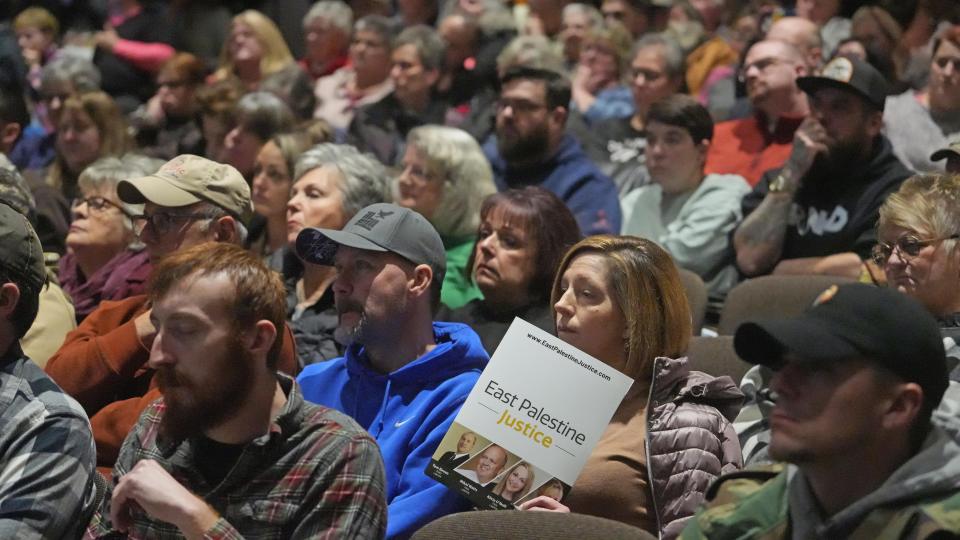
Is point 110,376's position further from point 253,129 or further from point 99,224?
point 253,129

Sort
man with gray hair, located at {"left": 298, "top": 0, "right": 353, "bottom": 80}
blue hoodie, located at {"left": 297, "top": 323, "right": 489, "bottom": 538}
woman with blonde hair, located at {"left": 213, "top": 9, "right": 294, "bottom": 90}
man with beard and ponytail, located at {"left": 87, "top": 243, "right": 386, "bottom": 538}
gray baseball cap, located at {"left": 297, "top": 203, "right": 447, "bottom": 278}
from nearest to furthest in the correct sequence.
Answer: man with beard and ponytail, located at {"left": 87, "top": 243, "right": 386, "bottom": 538}, blue hoodie, located at {"left": 297, "top": 323, "right": 489, "bottom": 538}, gray baseball cap, located at {"left": 297, "top": 203, "right": 447, "bottom": 278}, woman with blonde hair, located at {"left": 213, "top": 9, "right": 294, "bottom": 90}, man with gray hair, located at {"left": 298, "top": 0, "right": 353, "bottom": 80}

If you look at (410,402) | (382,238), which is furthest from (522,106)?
(410,402)

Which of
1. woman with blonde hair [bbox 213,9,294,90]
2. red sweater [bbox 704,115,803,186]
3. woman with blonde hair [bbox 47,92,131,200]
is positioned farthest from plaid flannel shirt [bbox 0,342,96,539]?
woman with blonde hair [bbox 213,9,294,90]

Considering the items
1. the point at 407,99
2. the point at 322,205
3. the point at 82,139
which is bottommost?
the point at 407,99

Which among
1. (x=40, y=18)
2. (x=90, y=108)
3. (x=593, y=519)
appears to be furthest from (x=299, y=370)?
(x=40, y=18)

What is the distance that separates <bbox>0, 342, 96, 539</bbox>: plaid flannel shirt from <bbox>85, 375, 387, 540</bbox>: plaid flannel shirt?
0.60ft

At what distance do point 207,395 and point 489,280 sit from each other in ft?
5.05

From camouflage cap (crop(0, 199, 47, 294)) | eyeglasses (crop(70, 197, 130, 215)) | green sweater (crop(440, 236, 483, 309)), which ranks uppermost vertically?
camouflage cap (crop(0, 199, 47, 294))

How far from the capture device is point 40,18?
368 inches

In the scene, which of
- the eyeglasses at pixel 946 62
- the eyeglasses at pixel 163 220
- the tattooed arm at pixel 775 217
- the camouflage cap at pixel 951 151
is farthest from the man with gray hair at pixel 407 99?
the camouflage cap at pixel 951 151

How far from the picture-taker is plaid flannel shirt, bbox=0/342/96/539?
2604 millimetres

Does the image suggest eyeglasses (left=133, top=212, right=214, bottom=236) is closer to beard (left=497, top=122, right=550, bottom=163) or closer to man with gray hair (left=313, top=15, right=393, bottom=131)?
beard (left=497, top=122, right=550, bottom=163)

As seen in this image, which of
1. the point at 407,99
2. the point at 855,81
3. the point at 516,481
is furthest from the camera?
the point at 407,99

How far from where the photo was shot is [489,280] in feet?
13.1
